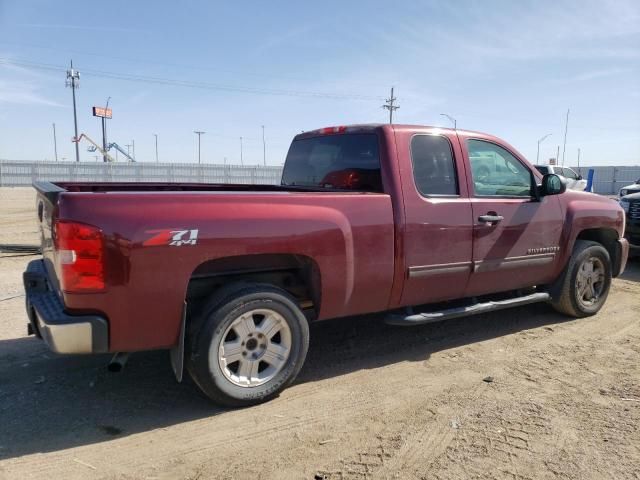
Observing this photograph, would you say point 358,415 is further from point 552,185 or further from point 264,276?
point 552,185

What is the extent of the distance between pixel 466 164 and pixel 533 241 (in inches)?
42.2

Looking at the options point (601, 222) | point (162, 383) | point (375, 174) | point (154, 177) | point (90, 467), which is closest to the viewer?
point (90, 467)

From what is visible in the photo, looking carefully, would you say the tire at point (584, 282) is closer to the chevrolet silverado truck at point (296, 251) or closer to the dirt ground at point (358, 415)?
the chevrolet silverado truck at point (296, 251)

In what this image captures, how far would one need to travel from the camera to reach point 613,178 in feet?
120

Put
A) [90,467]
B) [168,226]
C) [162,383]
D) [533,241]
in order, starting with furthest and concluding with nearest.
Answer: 1. [533,241]
2. [162,383]
3. [168,226]
4. [90,467]

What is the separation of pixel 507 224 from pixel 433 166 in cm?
94

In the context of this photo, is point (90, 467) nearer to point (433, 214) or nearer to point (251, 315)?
point (251, 315)

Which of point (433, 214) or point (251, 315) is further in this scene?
point (433, 214)

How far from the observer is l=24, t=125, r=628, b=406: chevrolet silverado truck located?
9.68 ft

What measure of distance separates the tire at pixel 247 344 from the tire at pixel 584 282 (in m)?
3.21

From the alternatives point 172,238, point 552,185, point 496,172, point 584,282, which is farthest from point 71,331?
point 584,282

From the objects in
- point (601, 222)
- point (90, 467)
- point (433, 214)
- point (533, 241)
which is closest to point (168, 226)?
point (90, 467)

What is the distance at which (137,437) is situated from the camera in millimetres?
3096

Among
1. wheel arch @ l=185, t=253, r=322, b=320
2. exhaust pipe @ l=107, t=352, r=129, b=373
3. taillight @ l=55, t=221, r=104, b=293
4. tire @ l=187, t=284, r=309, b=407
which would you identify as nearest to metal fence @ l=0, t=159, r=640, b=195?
wheel arch @ l=185, t=253, r=322, b=320
